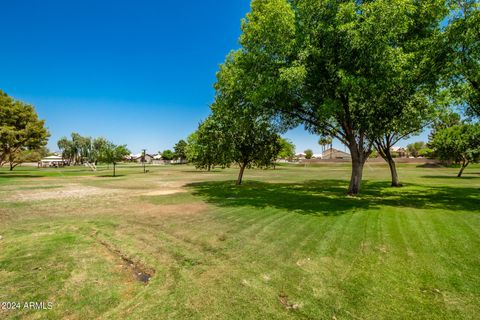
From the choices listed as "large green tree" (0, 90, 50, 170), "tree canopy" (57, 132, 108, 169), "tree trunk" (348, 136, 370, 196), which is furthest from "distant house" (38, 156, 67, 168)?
"tree trunk" (348, 136, 370, 196)

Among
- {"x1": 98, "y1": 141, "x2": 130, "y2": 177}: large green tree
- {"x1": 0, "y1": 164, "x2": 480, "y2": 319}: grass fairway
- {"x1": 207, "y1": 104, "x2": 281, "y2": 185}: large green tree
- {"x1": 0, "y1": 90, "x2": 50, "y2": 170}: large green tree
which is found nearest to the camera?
{"x1": 0, "y1": 164, "x2": 480, "y2": 319}: grass fairway

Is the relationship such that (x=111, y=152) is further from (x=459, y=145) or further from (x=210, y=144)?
(x=459, y=145)

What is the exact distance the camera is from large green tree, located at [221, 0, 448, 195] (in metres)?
13.7

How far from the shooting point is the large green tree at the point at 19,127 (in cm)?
3633

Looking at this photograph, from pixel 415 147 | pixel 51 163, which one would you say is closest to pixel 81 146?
pixel 51 163

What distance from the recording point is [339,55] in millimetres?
15031

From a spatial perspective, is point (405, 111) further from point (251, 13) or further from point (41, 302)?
point (41, 302)

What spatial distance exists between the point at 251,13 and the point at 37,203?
19072 mm

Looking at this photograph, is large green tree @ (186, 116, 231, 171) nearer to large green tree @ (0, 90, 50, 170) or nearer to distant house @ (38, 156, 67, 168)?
large green tree @ (0, 90, 50, 170)

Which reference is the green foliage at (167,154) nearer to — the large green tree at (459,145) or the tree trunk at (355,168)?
the large green tree at (459,145)

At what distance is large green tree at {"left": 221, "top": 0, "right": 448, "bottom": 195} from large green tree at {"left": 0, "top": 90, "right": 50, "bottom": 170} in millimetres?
36896

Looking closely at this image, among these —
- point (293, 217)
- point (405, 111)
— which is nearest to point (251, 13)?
point (405, 111)

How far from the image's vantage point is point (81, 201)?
16297 millimetres

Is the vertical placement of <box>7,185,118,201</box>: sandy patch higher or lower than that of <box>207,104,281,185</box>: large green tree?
lower
